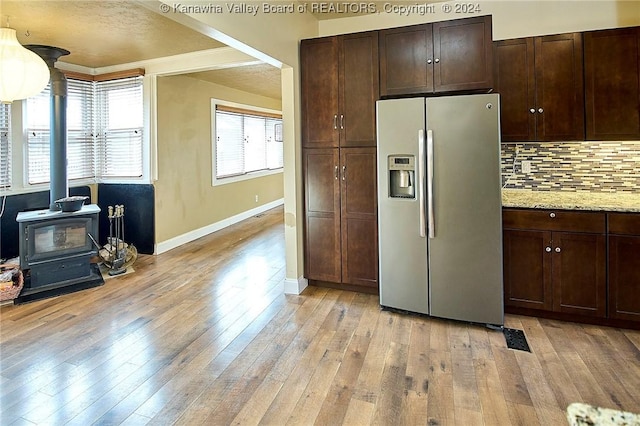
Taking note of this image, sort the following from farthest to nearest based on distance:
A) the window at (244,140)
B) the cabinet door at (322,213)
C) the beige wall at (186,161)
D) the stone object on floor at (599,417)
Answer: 1. the window at (244,140)
2. the beige wall at (186,161)
3. the cabinet door at (322,213)
4. the stone object on floor at (599,417)

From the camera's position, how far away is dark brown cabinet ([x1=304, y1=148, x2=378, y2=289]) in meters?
3.52

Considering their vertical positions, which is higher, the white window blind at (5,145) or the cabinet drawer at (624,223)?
the white window blind at (5,145)

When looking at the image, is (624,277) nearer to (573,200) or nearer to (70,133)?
(573,200)

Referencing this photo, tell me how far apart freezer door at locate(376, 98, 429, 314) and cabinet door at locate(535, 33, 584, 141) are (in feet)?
3.46

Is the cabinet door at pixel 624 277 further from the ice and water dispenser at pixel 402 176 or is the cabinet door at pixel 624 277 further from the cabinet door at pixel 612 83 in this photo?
the ice and water dispenser at pixel 402 176

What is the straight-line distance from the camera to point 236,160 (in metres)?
7.56

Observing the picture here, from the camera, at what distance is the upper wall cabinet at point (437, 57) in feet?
9.98

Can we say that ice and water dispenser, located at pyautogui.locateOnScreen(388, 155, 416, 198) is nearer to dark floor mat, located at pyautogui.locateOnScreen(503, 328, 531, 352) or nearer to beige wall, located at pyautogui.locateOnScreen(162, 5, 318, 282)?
beige wall, located at pyautogui.locateOnScreen(162, 5, 318, 282)

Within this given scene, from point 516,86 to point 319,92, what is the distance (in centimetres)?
167

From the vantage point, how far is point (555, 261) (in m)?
2.92

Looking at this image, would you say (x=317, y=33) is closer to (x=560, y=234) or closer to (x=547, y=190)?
(x=547, y=190)

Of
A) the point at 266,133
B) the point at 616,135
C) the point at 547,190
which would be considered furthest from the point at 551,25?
the point at 266,133

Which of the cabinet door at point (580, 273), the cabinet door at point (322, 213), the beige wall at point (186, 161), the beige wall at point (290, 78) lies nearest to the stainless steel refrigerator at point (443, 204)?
the cabinet door at point (580, 273)

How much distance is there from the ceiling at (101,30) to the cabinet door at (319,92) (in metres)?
1.17
